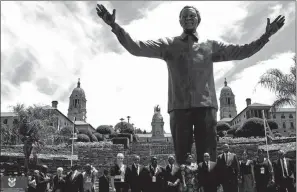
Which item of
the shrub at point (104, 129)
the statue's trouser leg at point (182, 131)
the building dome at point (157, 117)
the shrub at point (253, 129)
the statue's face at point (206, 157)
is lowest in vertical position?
the statue's face at point (206, 157)

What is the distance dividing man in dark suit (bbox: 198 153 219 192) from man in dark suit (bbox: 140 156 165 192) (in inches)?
115

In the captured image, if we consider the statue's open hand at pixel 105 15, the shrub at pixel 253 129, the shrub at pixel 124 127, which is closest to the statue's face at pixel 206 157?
the statue's open hand at pixel 105 15

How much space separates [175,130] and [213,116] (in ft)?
1.56

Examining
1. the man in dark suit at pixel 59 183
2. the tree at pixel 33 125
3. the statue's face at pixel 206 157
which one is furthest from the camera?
the tree at pixel 33 125

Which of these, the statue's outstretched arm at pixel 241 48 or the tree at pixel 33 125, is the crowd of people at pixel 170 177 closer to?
the statue's outstretched arm at pixel 241 48

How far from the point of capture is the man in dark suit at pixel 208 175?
4.22 metres

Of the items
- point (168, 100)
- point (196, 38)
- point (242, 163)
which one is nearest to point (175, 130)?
point (168, 100)

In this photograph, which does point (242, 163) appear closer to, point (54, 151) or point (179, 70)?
point (179, 70)

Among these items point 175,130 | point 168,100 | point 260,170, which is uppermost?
point 168,100

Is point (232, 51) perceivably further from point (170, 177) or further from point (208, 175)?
point (170, 177)

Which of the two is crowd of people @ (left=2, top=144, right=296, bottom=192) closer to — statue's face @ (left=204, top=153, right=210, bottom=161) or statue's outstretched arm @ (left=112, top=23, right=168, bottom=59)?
statue's face @ (left=204, top=153, right=210, bottom=161)

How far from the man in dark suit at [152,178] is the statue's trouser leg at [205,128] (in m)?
3.47

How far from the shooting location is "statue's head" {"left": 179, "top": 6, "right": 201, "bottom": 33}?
4.14 meters

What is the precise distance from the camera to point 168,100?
13.6 ft
